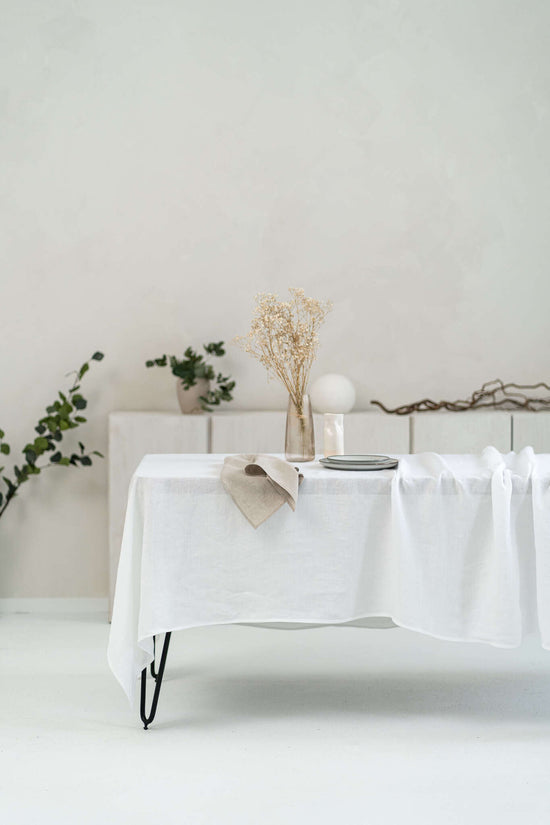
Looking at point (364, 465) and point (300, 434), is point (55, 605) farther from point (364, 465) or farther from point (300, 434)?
point (364, 465)

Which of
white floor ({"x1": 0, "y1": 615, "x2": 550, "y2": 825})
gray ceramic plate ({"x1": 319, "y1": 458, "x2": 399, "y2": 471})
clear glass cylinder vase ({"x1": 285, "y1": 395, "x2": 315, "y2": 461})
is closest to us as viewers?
white floor ({"x1": 0, "y1": 615, "x2": 550, "y2": 825})

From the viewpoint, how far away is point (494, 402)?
4570 millimetres

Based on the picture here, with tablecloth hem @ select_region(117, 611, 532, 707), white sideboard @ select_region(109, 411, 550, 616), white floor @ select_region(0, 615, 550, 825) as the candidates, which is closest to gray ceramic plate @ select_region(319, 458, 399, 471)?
tablecloth hem @ select_region(117, 611, 532, 707)

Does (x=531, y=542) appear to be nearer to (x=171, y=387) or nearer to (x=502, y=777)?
(x=502, y=777)

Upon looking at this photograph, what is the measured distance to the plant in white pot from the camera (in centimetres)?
429

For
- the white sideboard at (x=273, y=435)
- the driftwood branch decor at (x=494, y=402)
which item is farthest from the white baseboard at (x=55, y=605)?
the driftwood branch decor at (x=494, y=402)

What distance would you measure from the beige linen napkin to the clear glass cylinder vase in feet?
1.17

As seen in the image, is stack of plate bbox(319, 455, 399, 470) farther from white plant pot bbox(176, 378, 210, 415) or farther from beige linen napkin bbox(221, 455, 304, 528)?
white plant pot bbox(176, 378, 210, 415)

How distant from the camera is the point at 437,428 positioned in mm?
4273

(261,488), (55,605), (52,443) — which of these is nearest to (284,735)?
(261,488)

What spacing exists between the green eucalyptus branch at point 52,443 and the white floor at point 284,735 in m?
0.80

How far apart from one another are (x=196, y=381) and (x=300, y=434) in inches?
51.6

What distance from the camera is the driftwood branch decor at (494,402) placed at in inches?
176

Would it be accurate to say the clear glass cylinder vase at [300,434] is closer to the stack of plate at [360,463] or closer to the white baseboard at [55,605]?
the stack of plate at [360,463]
